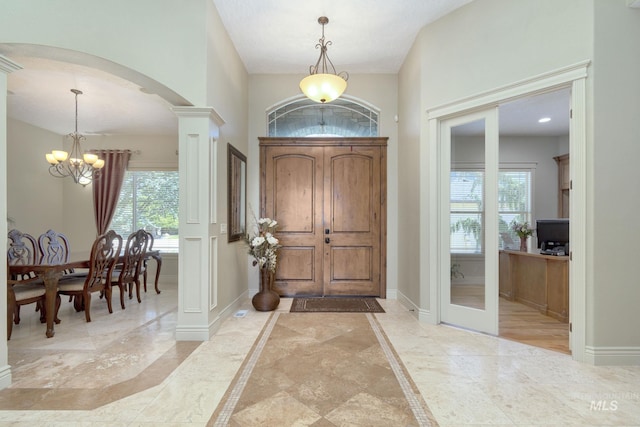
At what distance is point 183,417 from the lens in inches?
74.5

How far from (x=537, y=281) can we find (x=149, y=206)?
7196 mm

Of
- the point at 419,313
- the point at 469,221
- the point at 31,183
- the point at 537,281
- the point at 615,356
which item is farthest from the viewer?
the point at 31,183

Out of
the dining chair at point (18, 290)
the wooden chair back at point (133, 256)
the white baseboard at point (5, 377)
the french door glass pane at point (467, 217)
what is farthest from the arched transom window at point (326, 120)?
the white baseboard at point (5, 377)

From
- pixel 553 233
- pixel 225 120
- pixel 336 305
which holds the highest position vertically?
pixel 225 120

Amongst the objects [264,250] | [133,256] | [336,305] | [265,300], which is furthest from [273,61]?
[336,305]

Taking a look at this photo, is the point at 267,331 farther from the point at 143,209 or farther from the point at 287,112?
the point at 143,209

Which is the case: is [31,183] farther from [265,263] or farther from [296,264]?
[296,264]

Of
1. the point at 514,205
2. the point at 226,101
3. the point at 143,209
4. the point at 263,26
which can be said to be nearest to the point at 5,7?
the point at 226,101

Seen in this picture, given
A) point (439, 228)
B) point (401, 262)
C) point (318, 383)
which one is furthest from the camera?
point (401, 262)

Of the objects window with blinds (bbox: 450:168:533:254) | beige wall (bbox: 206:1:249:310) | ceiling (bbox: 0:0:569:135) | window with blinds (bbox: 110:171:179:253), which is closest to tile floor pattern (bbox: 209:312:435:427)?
beige wall (bbox: 206:1:249:310)

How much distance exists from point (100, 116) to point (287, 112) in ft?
11.4

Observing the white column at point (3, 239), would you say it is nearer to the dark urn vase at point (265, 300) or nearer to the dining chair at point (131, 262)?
the dining chair at point (131, 262)

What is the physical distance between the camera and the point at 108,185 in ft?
20.9

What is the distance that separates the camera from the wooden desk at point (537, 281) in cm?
380
